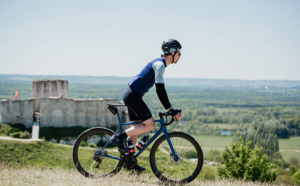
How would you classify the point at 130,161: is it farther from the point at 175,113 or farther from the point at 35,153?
the point at 35,153

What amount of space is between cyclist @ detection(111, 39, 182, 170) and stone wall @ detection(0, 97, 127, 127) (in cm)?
3965

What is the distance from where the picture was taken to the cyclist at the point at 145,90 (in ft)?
19.9

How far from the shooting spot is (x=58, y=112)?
44625 millimetres

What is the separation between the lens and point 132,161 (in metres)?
6.43

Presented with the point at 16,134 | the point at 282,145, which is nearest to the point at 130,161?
the point at 16,134

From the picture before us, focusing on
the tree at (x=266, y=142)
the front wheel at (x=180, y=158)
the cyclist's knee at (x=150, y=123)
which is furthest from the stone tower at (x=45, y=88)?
the tree at (x=266, y=142)

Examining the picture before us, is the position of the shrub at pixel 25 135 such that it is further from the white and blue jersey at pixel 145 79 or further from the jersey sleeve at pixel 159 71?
the jersey sleeve at pixel 159 71

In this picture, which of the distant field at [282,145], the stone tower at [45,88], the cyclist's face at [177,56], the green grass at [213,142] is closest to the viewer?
the cyclist's face at [177,56]

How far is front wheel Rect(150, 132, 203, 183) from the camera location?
6.34 m

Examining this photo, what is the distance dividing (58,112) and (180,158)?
40.3 metres

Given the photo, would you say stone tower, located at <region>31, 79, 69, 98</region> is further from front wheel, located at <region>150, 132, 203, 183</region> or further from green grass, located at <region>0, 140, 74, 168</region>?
front wheel, located at <region>150, 132, 203, 183</region>

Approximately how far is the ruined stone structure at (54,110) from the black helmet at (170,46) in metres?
39.8

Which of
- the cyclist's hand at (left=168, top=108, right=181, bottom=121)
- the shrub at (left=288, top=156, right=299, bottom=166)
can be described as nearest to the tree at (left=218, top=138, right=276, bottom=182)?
the cyclist's hand at (left=168, top=108, right=181, bottom=121)

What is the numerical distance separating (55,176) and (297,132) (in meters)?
192
